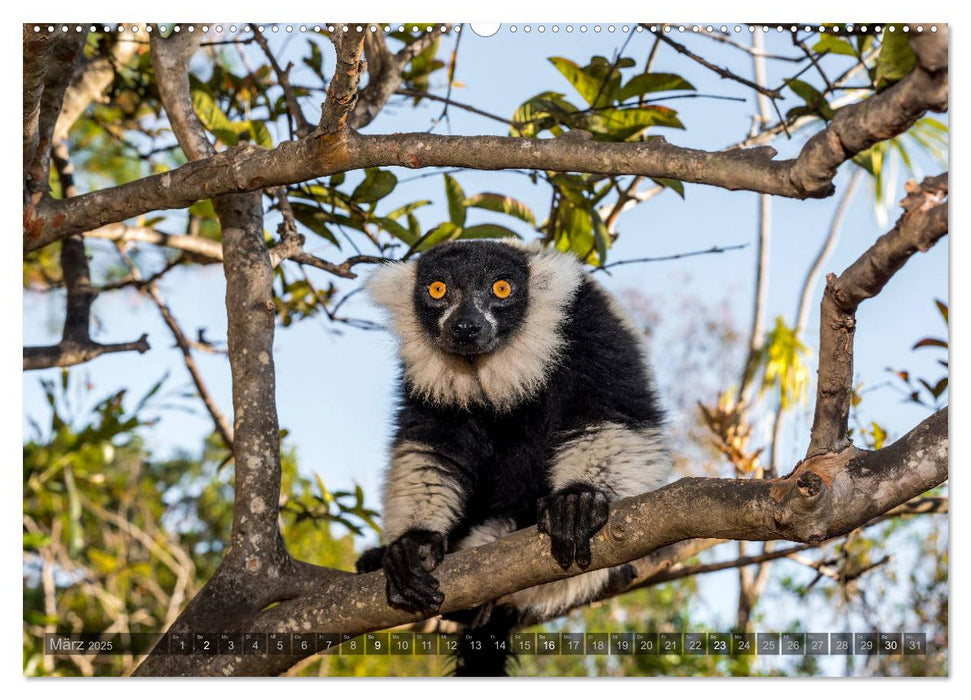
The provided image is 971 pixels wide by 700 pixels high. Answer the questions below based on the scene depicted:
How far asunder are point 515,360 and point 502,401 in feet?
0.48


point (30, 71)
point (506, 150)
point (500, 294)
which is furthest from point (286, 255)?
point (506, 150)

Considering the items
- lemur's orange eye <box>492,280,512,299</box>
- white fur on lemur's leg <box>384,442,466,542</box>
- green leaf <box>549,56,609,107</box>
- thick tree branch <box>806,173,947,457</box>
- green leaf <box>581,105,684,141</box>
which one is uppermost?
green leaf <box>549,56,609,107</box>

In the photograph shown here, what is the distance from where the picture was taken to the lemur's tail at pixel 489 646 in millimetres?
2975

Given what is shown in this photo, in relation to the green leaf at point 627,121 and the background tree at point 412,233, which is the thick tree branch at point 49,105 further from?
the green leaf at point 627,121

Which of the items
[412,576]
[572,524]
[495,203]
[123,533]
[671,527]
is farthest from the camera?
[123,533]

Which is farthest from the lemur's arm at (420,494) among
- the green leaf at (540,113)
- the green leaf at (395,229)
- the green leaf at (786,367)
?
the green leaf at (786,367)

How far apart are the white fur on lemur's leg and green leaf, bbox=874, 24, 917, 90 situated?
5.54 feet

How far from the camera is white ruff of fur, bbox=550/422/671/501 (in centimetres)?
273

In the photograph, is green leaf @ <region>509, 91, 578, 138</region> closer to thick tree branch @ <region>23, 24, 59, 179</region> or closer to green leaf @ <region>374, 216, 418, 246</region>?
green leaf @ <region>374, 216, 418, 246</region>

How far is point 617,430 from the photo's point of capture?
2.81 metres

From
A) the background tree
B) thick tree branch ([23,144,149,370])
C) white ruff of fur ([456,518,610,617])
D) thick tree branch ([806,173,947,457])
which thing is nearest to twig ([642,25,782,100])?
the background tree

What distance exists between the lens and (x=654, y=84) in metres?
3.13

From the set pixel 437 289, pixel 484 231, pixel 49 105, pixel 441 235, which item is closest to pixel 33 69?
pixel 49 105

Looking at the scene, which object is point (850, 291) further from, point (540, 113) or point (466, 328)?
point (540, 113)
